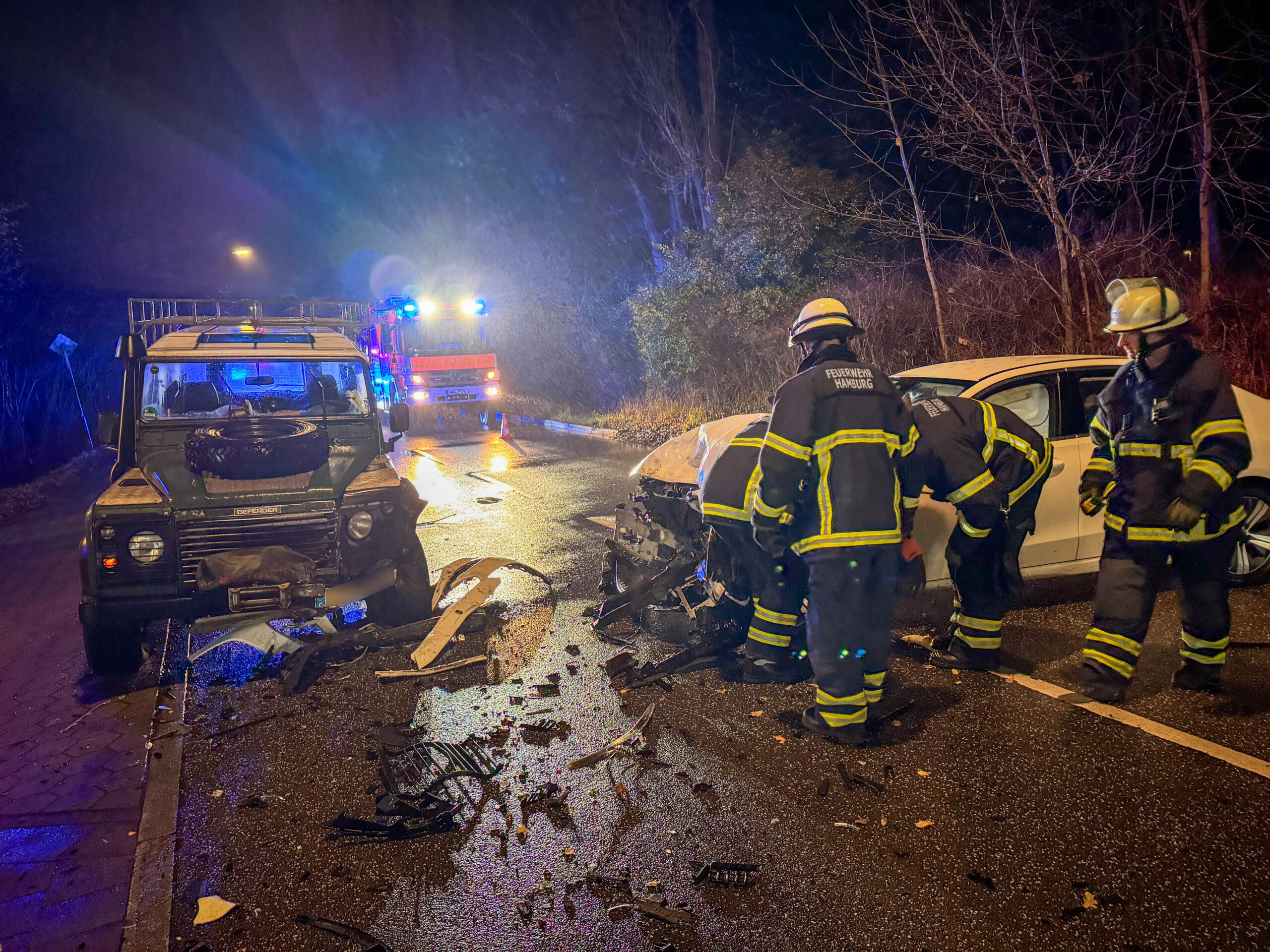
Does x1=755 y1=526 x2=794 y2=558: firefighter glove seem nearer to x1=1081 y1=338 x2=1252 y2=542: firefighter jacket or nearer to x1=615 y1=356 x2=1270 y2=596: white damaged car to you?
x1=615 y1=356 x2=1270 y2=596: white damaged car

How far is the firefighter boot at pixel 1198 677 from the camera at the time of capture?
413 centimetres

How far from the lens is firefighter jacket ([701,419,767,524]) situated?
4227 millimetres

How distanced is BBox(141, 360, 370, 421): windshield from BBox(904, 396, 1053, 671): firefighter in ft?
13.6

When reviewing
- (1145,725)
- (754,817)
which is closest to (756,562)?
(754,817)

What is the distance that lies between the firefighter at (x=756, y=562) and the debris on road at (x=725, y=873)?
5.02ft

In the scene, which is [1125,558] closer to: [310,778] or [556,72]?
[310,778]

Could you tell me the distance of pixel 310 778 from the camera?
12.2ft

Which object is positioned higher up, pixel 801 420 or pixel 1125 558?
pixel 801 420

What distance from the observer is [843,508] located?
3734mm

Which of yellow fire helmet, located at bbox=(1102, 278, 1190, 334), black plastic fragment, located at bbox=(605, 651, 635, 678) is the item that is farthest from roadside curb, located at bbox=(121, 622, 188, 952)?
yellow fire helmet, located at bbox=(1102, 278, 1190, 334)

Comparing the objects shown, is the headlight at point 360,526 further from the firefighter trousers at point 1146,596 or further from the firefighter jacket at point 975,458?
the firefighter trousers at point 1146,596

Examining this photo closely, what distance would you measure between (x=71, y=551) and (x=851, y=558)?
8.56 meters

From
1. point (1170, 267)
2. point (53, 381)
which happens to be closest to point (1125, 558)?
point (1170, 267)

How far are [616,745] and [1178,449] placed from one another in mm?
3012
